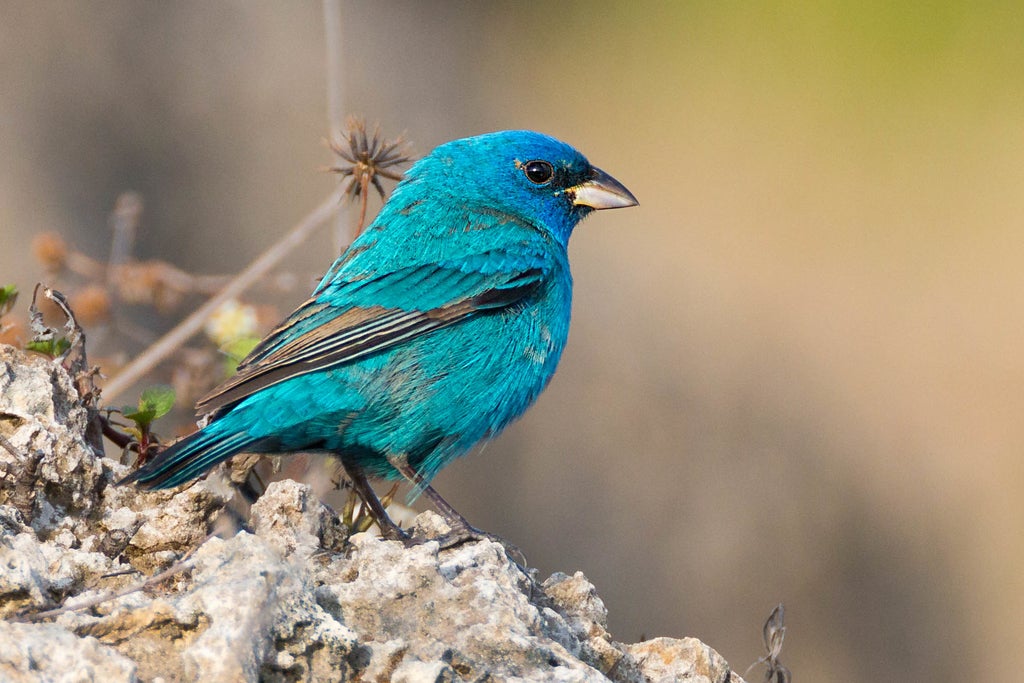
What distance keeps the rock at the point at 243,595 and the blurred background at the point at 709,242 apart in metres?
2.38

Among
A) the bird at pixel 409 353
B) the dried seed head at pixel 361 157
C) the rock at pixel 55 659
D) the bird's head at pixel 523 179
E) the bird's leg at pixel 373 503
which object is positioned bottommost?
the rock at pixel 55 659

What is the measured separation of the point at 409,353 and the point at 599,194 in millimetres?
1361

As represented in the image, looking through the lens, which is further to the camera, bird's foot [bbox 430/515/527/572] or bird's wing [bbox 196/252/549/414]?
bird's wing [bbox 196/252/549/414]

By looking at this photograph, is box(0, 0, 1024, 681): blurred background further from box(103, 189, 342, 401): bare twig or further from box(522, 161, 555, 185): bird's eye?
box(522, 161, 555, 185): bird's eye

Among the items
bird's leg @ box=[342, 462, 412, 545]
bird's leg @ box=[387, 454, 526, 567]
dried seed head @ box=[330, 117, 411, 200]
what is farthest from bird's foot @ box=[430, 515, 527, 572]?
dried seed head @ box=[330, 117, 411, 200]

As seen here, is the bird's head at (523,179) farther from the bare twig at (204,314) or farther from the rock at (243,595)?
the rock at (243,595)

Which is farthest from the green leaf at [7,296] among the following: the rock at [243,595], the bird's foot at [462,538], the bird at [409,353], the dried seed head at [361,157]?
the bird's foot at [462,538]

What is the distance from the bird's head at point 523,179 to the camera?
5.02m

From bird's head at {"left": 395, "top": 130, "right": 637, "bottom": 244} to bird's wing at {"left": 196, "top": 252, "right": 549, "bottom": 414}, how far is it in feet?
1.55

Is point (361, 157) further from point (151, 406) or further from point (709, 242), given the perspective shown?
point (709, 242)

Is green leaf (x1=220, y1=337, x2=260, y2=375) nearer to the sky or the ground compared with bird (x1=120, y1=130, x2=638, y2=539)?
nearer to the ground

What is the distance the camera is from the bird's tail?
3355 millimetres

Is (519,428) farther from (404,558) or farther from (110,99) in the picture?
(404,558)

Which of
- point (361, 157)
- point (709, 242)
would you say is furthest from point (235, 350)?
point (709, 242)
